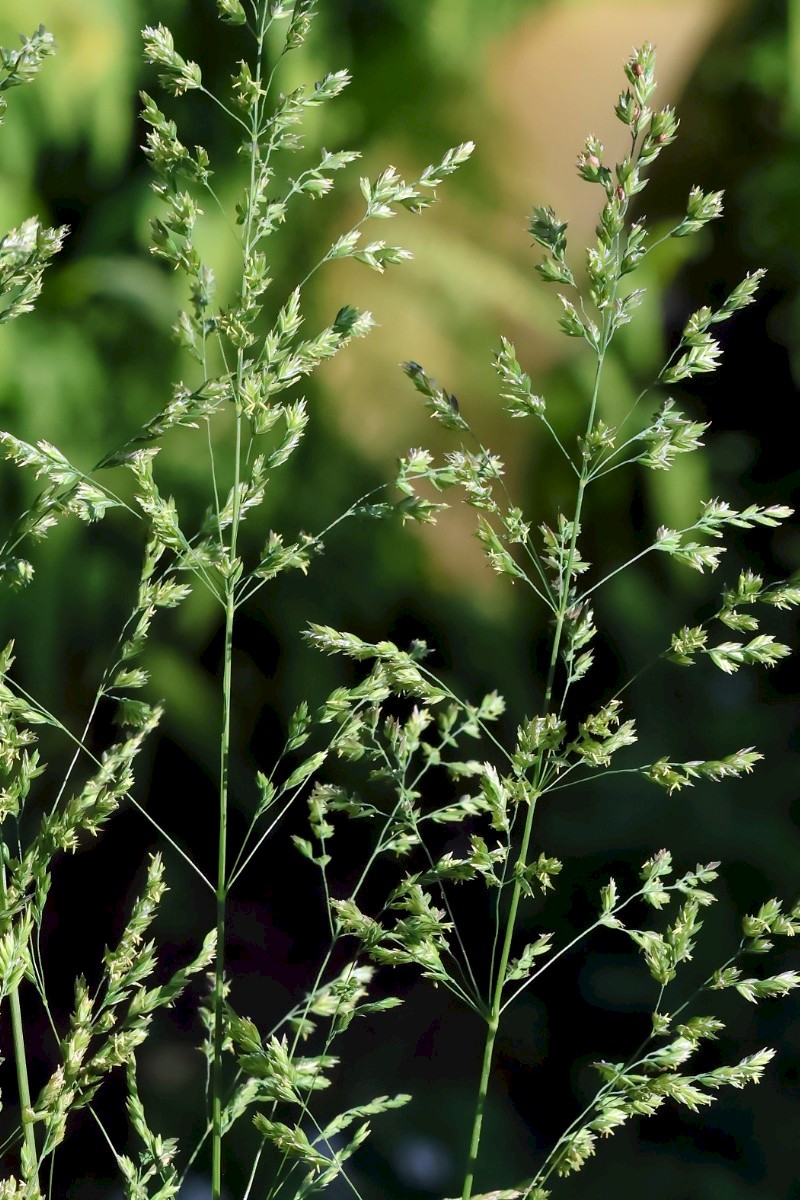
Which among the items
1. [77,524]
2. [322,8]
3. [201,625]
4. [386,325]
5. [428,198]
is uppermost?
[322,8]

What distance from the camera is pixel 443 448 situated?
183 cm

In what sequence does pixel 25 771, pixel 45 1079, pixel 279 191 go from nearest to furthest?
pixel 25 771 → pixel 279 191 → pixel 45 1079

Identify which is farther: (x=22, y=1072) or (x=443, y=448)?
(x=443, y=448)

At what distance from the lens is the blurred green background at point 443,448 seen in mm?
1654

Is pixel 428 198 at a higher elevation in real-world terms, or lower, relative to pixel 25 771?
higher

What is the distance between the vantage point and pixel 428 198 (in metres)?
0.80

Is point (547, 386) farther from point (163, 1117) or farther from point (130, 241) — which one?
point (163, 1117)

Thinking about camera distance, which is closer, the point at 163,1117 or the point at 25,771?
the point at 25,771

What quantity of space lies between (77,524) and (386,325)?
475 millimetres

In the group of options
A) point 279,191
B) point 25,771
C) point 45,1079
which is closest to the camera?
point 25,771

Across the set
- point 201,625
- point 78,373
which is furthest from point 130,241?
point 201,625

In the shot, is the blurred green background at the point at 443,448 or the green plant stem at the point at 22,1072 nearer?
the green plant stem at the point at 22,1072

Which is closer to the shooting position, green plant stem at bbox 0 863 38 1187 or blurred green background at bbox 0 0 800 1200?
green plant stem at bbox 0 863 38 1187

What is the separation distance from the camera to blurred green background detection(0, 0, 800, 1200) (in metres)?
1.65
